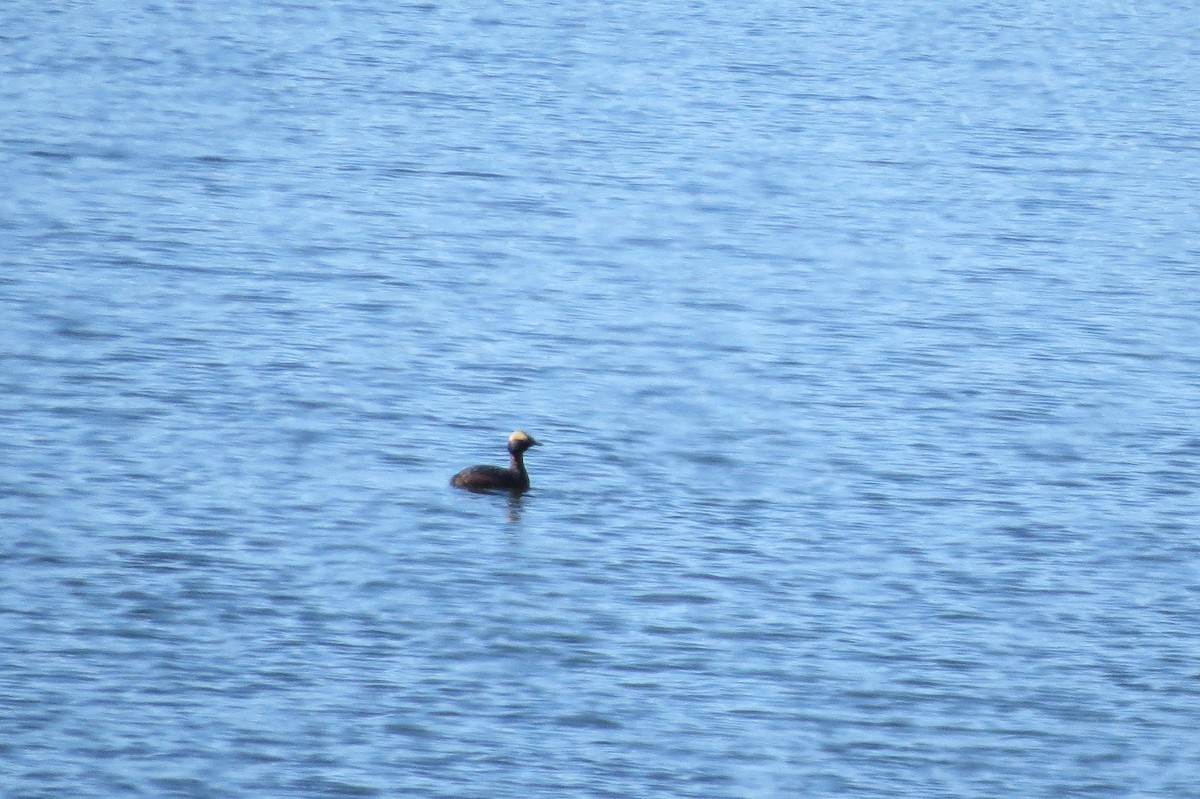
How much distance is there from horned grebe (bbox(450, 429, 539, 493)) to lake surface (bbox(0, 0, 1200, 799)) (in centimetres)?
19

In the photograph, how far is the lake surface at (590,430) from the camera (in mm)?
12055

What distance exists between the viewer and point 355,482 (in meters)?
16.0

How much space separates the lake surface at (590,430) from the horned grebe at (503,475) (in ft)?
0.63

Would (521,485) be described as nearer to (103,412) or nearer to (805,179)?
(103,412)

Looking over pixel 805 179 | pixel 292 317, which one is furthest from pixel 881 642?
pixel 805 179

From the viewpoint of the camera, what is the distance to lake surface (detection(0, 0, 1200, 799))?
12.1 metres

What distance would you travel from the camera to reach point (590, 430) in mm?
17578

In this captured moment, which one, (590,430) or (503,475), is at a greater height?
(503,475)

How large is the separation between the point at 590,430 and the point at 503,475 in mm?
1885

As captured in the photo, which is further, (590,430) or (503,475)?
(590,430)

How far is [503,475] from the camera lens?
623 inches

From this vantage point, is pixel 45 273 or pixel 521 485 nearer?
pixel 521 485

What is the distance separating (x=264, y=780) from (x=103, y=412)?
6645 millimetres

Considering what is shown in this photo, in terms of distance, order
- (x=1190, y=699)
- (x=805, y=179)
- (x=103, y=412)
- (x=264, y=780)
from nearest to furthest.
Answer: (x=264, y=780)
(x=1190, y=699)
(x=103, y=412)
(x=805, y=179)
